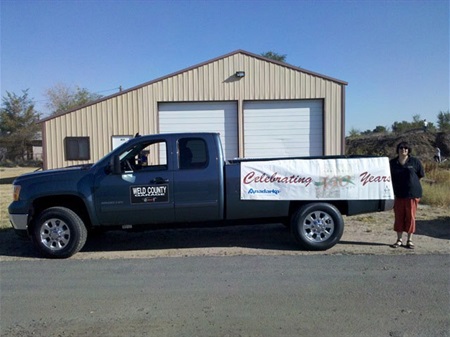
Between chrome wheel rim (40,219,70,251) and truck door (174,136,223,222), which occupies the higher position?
truck door (174,136,223,222)

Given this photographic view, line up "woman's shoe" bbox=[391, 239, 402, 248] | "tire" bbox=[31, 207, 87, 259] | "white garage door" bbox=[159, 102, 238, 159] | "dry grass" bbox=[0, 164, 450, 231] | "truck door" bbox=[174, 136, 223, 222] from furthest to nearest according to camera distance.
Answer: "white garage door" bbox=[159, 102, 238, 159], "dry grass" bbox=[0, 164, 450, 231], "woman's shoe" bbox=[391, 239, 402, 248], "truck door" bbox=[174, 136, 223, 222], "tire" bbox=[31, 207, 87, 259]

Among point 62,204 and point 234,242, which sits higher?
point 62,204

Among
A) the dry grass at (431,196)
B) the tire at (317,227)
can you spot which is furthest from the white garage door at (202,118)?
the tire at (317,227)

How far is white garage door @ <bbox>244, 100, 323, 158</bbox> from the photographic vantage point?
16016 mm

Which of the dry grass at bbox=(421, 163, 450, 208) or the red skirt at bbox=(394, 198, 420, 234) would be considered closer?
the red skirt at bbox=(394, 198, 420, 234)

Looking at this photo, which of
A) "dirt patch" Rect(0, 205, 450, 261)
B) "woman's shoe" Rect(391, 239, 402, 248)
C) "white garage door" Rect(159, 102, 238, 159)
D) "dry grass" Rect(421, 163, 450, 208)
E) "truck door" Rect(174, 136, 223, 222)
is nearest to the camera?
"truck door" Rect(174, 136, 223, 222)

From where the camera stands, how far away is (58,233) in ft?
21.5

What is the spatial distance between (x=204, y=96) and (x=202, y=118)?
0.85 metres

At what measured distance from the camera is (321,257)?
633cm

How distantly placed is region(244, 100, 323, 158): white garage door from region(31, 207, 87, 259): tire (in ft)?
33.5

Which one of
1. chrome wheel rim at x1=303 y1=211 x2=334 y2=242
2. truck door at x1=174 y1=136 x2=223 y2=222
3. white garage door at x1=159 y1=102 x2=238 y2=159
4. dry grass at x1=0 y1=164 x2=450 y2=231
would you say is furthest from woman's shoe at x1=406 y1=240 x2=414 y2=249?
white garage door at x1=159 y1=102 x2=238 y2=159

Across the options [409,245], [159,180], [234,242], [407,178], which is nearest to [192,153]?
[159,180]

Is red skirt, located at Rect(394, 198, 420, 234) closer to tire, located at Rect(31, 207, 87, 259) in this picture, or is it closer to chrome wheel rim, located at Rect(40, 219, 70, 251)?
tire, located at Rect(31, 207, 87, 259)

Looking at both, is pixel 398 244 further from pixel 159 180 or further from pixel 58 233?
pixel 58 233
